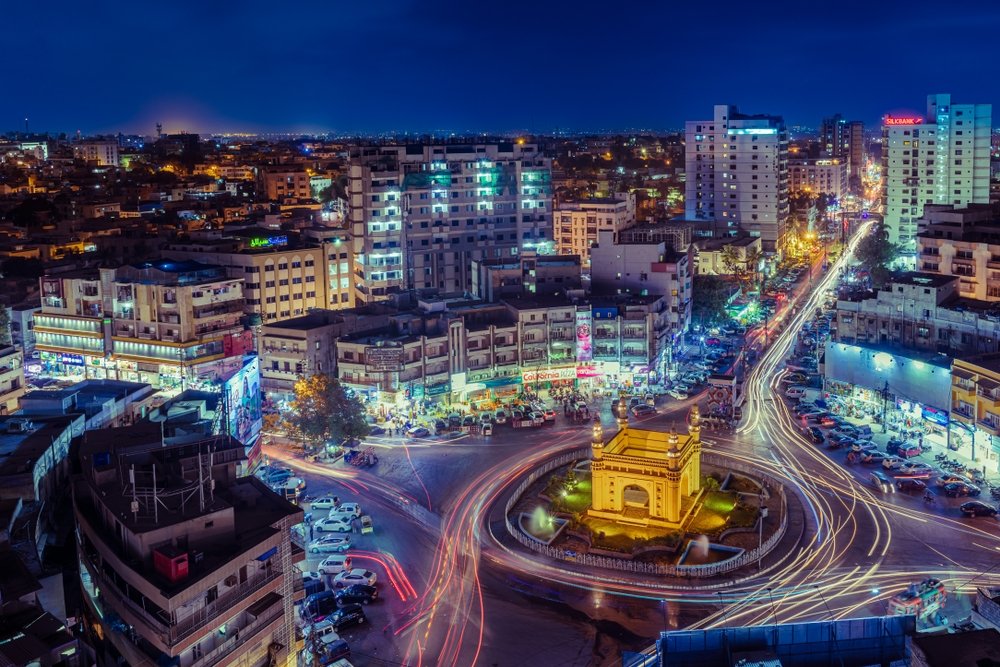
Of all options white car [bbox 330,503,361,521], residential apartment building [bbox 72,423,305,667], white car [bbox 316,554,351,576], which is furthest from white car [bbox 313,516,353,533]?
residential apartment building [bbox 72,423,305,667]

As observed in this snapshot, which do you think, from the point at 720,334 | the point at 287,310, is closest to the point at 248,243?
the point at 287,310

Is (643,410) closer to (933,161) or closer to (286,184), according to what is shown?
(933,161)

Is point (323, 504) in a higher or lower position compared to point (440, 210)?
lower

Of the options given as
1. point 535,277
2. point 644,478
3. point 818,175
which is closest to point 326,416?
point 644,478

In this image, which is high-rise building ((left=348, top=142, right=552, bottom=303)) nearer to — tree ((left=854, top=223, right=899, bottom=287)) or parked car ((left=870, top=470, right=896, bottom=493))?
tree ((left=854, top=223, right=899, bottom=287))

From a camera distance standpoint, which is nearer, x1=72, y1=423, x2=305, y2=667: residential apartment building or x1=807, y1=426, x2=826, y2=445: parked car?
x1=72, y1=423, x2=305, y2=667: residential apartment building

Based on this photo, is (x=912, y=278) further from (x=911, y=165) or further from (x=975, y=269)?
(x=911, y=165)
